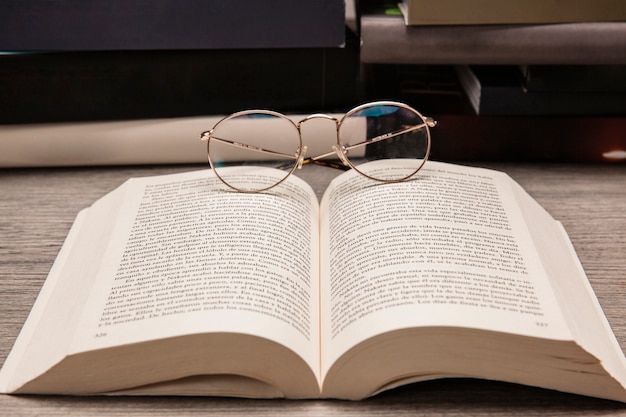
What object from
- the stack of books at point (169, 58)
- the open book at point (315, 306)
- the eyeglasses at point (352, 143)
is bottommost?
the open book at point (315, 306)

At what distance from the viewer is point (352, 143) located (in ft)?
2.34

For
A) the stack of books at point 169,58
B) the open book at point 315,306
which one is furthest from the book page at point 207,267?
the stack of books at point 169,58

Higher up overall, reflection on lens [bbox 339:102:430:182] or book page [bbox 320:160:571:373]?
reflection on lens [bbox 339:102:430:182]

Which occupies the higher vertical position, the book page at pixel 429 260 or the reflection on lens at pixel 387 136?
the reflection on lens at pixel 387 136

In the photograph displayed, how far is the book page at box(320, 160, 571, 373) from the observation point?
0.47 meters

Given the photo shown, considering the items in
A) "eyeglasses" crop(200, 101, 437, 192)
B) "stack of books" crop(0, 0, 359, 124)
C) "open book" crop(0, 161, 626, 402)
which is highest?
"stack of books" crop(0, 0, 359, 124)

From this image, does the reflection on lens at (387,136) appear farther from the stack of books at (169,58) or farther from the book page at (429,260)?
the stack of books at (169,58)

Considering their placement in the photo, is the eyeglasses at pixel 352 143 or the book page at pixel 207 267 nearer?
the book page at pixel 207 267

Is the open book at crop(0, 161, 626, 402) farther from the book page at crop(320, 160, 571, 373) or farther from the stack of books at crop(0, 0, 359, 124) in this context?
the stack of books at crop(0, 0, 359, 124)

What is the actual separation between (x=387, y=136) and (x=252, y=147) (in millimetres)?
162

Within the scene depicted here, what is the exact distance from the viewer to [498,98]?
0.78 metres

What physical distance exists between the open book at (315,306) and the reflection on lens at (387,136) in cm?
8

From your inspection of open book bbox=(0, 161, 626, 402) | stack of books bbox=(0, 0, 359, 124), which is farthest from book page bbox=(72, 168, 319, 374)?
stack of books bbox=(0, 0, 359, 124)

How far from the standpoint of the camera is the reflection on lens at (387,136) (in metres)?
0.69
